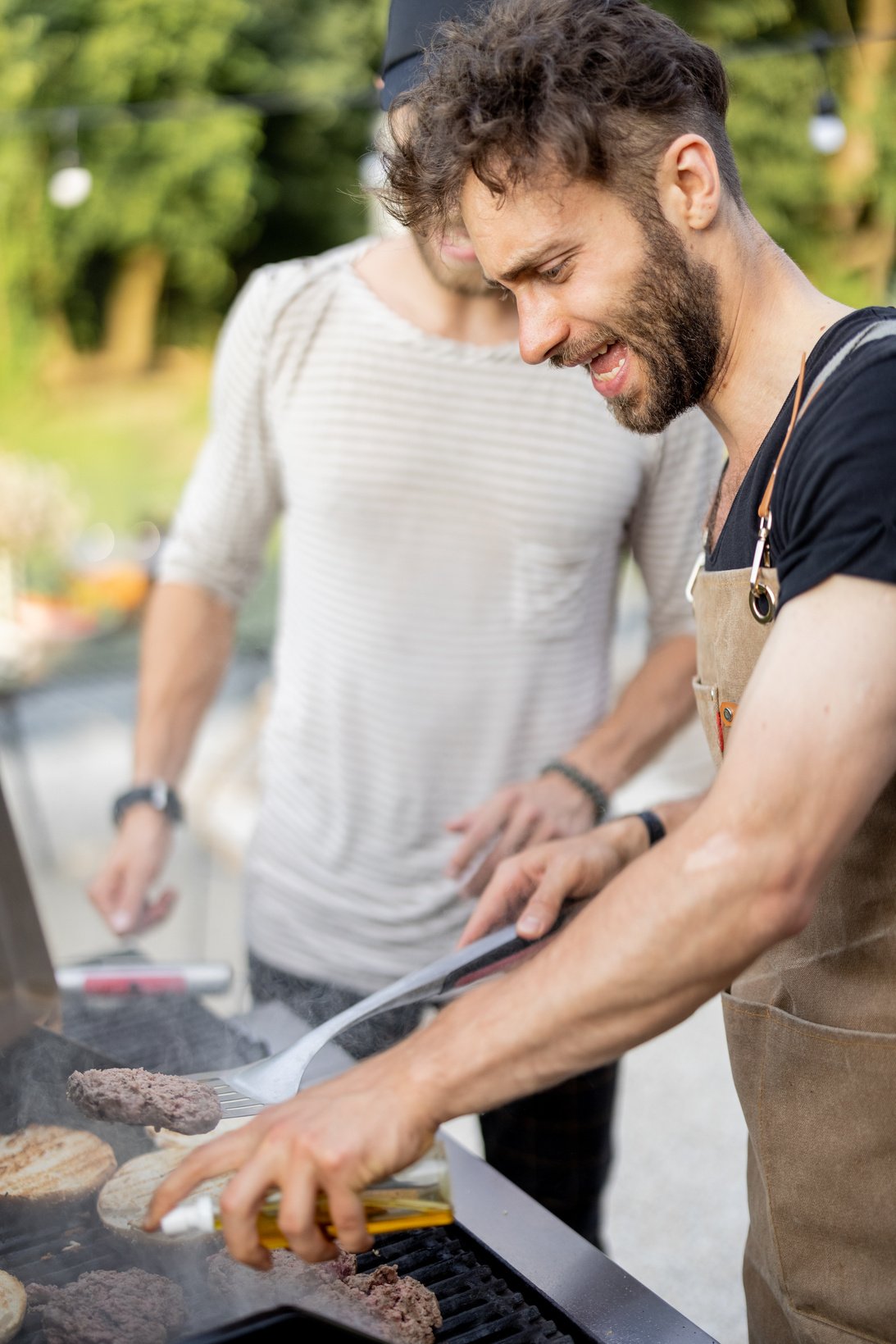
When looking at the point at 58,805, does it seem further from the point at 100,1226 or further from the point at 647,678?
the point at 100,1226

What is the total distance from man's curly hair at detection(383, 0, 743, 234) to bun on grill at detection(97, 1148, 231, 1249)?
32.8 inches

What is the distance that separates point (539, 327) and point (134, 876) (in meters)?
1.12

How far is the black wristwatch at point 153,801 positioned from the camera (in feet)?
6.17

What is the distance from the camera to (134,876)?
184 centimetres

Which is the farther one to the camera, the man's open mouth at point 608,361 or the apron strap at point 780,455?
the man's open mouth at point 608,361

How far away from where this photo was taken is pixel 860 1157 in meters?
1.06

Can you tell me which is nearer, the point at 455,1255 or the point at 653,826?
the point at 455,1255

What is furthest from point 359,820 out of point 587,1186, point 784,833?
point 784,833

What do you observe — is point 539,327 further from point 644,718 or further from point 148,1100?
point 644,718

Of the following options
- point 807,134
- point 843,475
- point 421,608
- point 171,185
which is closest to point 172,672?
point 421,608

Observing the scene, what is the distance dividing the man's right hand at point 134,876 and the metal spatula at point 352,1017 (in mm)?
680

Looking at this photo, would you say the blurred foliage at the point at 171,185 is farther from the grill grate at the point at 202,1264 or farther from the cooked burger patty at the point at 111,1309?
the cooked burger patty at the point at 111,1309

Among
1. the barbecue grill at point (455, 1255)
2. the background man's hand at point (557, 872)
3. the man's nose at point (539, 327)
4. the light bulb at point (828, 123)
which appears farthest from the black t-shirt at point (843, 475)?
the light bulb at point (828, 123)

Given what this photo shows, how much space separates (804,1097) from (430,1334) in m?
0.37
